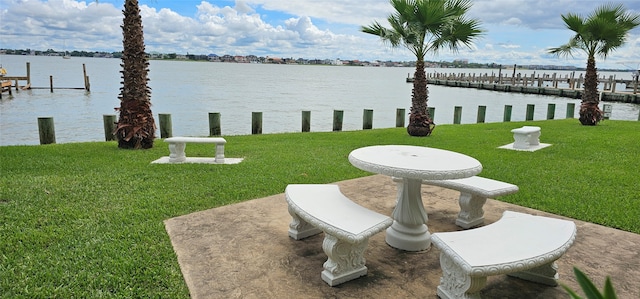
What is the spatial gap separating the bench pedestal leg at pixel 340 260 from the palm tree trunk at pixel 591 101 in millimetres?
14531

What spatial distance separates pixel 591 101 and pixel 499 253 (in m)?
14.6

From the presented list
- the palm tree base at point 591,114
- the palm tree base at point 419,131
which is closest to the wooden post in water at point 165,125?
the palm tree base at point 419,131

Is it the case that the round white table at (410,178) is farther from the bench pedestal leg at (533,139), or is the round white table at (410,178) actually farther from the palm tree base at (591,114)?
the palm tree base at (591,114)

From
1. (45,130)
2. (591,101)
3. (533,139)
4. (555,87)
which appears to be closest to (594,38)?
(591,101)

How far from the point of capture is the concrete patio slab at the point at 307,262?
10.6ft

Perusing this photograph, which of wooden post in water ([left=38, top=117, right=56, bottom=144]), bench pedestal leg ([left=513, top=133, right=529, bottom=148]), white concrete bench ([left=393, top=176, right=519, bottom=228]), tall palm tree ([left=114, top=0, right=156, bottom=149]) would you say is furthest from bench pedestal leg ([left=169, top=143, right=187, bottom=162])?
bench pedestal leg ([left=513, top=133, right=529, bottom=148])

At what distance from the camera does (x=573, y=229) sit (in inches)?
133

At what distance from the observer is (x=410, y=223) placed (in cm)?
405

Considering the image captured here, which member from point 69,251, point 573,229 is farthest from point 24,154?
point 573,229

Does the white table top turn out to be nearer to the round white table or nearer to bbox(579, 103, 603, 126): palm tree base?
the round white table

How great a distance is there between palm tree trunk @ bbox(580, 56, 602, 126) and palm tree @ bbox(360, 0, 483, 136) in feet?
20.7

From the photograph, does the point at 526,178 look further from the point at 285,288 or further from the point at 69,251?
the point at 69,251

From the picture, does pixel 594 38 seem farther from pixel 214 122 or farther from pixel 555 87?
pixel 555 87

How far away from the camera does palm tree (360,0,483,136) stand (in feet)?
35.7
